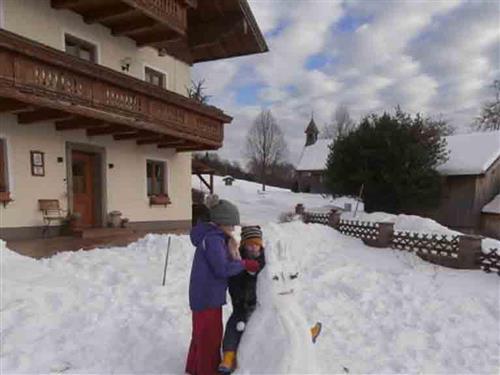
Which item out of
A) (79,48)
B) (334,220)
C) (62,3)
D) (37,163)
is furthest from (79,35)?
(334,220)

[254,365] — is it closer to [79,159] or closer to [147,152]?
[79,159]

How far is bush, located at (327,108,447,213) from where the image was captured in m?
18.5

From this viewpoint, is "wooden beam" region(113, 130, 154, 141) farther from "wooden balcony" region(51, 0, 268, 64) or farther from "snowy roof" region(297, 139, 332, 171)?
"snowy roof" region(297, 139, 332, 171)

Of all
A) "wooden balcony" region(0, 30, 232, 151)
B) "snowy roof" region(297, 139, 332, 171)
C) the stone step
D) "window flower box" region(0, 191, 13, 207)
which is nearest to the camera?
"wooden balcony" region(0, 30, 232, 151)

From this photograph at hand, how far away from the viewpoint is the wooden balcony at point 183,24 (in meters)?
9.87

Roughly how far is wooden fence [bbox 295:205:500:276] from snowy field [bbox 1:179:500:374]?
54cm

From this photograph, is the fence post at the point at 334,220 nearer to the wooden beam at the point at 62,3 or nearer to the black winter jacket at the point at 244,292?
the wooden beam at the point at 62,3

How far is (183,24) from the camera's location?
11328mm

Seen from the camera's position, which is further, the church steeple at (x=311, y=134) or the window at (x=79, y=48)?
the church steeple at (x=311, y=134)

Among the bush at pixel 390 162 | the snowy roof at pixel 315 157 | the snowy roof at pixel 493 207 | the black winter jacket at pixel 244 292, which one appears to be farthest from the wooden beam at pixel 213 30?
the snowy roof at pixel 315 157

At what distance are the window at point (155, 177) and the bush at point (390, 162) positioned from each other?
34.3 ft

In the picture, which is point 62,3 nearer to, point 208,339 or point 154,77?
point 154,77

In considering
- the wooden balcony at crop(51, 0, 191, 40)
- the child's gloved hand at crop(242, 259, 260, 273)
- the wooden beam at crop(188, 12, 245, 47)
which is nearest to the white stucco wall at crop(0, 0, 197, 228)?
the wooden balcony at crop(51, 0, 191, 40)

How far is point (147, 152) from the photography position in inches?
498
